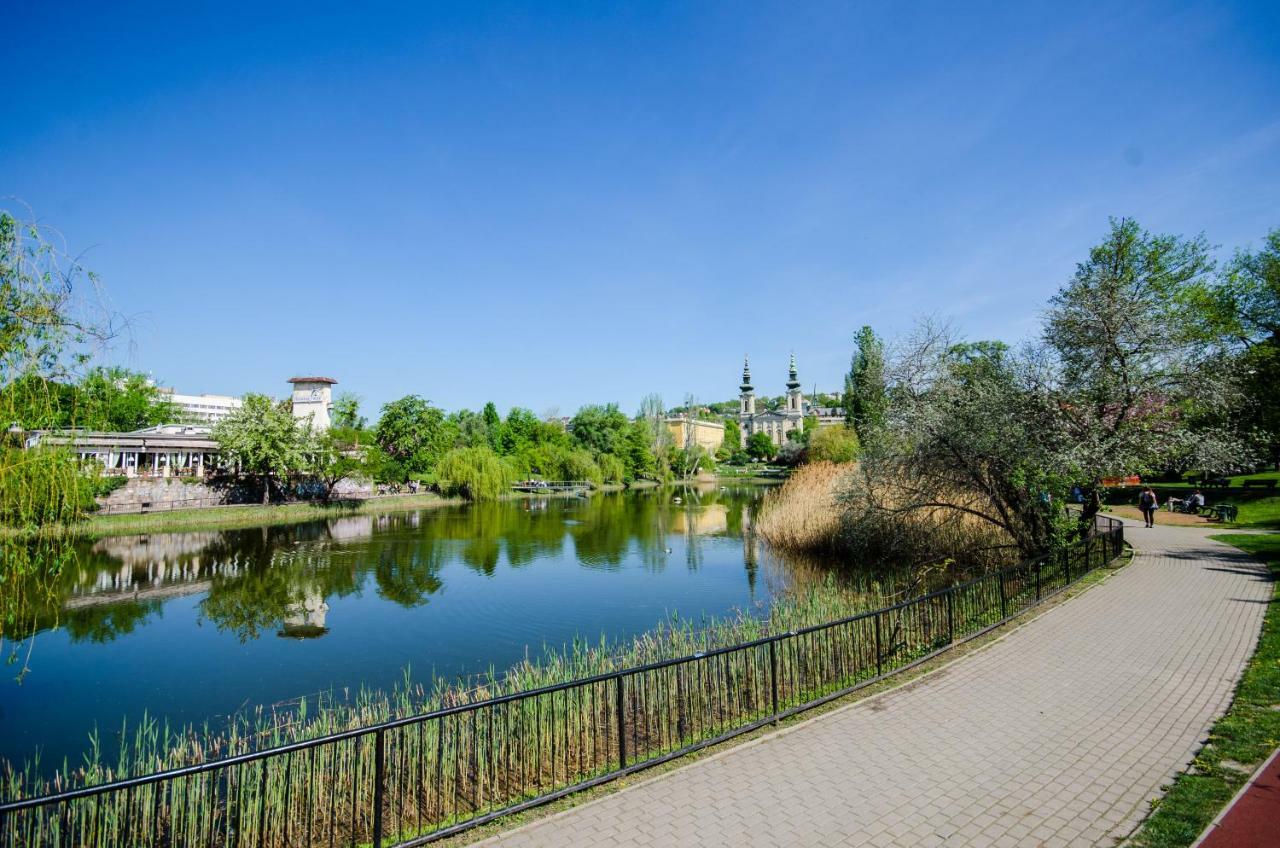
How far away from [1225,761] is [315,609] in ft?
62.4

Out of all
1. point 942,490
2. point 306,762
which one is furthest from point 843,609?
point 306,762

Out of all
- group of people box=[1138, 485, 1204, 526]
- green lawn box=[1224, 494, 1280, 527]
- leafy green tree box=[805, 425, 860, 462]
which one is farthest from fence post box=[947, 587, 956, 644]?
leafy green tree box=[805, 425, 860, 462]

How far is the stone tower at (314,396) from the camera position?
6806 centimetres

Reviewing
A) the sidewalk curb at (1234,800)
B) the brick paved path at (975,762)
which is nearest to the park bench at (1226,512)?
the brick paved path at (975,762)

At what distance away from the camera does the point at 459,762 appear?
7.15 metres

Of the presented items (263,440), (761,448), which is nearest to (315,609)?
(263,440)

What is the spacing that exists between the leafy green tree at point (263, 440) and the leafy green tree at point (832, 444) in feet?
115

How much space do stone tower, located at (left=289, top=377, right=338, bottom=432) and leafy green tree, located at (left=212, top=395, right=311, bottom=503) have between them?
25.6 meters

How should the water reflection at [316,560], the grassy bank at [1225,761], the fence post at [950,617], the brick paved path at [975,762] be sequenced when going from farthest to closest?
the water reflection at [316,560] < the fence post at [950,617] < the brick paved path at [975,762] < the grassy bank at [1225,761]

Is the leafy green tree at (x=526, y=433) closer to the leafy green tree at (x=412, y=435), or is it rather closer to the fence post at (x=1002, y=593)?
the leafy green tree at (x=412, y=435)

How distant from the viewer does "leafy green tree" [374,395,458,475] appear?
58688mm

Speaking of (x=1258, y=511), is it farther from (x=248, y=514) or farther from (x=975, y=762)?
(x=248, y=514)

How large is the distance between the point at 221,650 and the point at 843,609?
1382 cm

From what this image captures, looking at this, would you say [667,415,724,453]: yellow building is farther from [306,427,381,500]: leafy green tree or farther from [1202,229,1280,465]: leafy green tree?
[1202,229,1280,465]: leafy green tree
